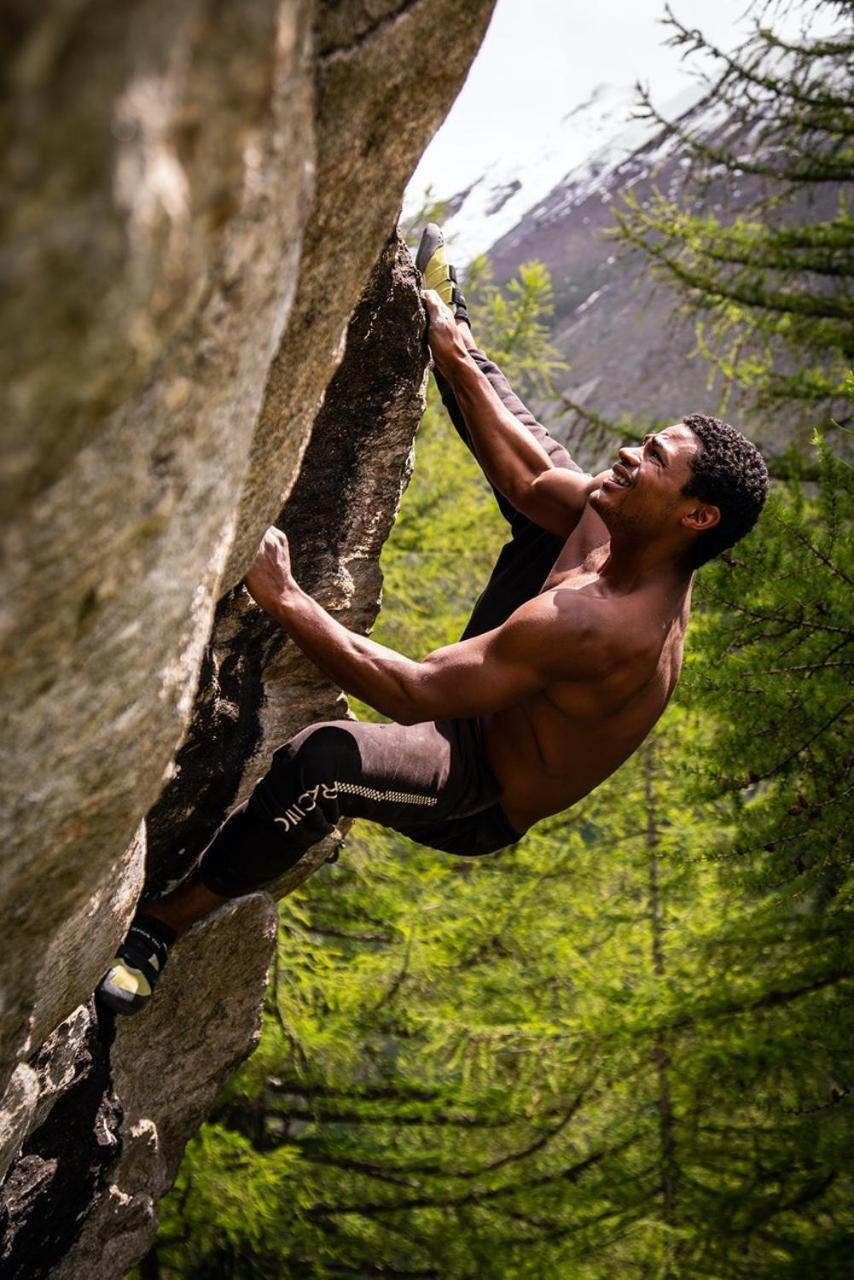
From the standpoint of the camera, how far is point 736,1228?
596 centimetres

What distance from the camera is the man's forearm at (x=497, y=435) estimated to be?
4219 mm

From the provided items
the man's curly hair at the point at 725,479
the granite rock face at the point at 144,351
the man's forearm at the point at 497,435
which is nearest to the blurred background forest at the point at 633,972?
the man's curly hair at the point at 725,479

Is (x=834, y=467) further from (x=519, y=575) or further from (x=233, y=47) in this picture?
(x=233, y=47)

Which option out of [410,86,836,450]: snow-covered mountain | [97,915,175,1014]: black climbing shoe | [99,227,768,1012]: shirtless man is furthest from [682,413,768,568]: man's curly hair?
[410,86,836,450]: snow-covered mountain

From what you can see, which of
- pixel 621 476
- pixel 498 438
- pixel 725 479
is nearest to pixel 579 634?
pixel 621 476

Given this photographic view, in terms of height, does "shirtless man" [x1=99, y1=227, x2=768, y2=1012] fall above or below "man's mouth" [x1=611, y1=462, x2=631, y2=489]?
below

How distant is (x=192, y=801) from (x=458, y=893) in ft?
17.0

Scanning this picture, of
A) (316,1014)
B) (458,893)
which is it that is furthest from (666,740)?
(316,1014)

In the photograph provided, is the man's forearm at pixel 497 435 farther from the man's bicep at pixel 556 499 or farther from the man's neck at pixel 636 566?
the man's neck at pixel 636 566

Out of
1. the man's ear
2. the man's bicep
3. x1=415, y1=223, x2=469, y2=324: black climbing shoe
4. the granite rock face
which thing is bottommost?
the man's bicep

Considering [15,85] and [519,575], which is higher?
[15,85]

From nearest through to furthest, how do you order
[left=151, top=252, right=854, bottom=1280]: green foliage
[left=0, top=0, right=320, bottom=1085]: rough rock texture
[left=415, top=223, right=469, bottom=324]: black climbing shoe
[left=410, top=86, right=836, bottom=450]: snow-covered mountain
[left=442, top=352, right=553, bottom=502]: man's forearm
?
[left=0, top=0, right=320, bottom=1085]: rough rock texture → [left=442, top=352, right=553, bottom=502]: man's forearm → [left=415, top=223, right=469, bottom=324]: black climbing shoe → [left=151, top=252, right=854, bottom=1280]: green foliage → [left=410, top=86, right=836, bottom=450]: snow-covered mountain

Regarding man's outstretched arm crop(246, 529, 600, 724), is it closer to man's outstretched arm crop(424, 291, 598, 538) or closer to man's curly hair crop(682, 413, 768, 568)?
man's curly hair crop(682, 413, 768, 568)

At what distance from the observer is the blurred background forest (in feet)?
15.0
